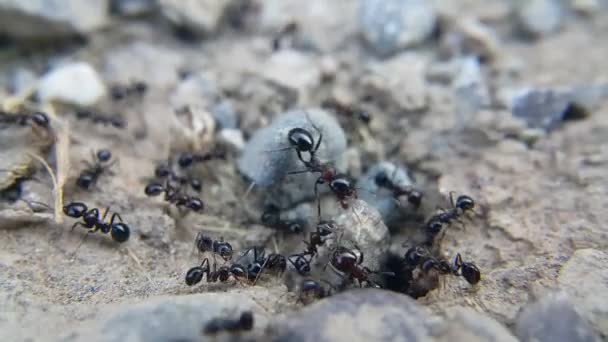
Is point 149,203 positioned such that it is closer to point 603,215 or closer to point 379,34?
point 379,34

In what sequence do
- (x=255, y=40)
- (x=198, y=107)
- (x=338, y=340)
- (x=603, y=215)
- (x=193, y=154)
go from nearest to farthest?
(x=338, y=340), (x=603, y=215), (x=193, y=154), (x=198, y=107), (x=255, y=40)

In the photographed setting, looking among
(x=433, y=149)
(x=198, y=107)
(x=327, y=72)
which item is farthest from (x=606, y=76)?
(x=198, y=107)

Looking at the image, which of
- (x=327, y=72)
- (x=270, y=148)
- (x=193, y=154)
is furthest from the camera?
(x=327, y=72)

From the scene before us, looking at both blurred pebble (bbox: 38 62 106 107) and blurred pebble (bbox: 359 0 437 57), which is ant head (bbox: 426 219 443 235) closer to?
blurred pebble (bbox: 359 0 437 57)

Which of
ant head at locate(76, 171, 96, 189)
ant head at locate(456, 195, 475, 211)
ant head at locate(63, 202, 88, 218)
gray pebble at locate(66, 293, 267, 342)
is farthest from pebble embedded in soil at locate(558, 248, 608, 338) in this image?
ant head at locate(76, 171, 96, 189)

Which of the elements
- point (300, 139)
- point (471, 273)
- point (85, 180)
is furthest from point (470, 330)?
point (85, 180)

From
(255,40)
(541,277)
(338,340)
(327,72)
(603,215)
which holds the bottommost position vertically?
(338,340)

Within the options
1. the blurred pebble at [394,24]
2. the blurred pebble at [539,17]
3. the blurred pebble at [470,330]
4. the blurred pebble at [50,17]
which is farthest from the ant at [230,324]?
the blurred pebble at [539,17]
